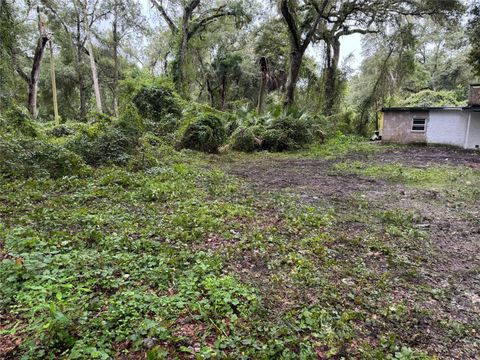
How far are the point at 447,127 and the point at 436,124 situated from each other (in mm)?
497

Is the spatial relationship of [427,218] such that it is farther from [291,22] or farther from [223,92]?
[223,92]

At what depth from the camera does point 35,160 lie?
6047 millimetres

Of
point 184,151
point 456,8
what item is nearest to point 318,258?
point 184,151

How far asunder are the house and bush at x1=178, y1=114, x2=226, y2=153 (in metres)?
10.3

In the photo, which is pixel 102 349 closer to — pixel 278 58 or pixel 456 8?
pixel 456 8

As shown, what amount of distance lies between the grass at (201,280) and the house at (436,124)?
13.1 meters

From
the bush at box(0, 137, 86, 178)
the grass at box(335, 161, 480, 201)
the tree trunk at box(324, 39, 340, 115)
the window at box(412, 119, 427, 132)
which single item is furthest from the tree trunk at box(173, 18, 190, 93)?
the window at box(412, 119, 427, 132)

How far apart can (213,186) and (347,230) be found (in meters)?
2.83

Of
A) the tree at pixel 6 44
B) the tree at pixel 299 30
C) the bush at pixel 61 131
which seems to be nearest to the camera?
the tree at pixel 6 44

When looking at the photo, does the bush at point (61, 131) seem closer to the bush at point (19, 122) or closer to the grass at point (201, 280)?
the bush at point (19, 122)

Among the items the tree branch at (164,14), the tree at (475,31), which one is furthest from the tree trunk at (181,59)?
the tree at (475,31)

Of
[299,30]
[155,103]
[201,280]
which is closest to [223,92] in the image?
[299,30]

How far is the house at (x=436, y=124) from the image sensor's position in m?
14.7

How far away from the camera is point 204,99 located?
2619 centimetres
